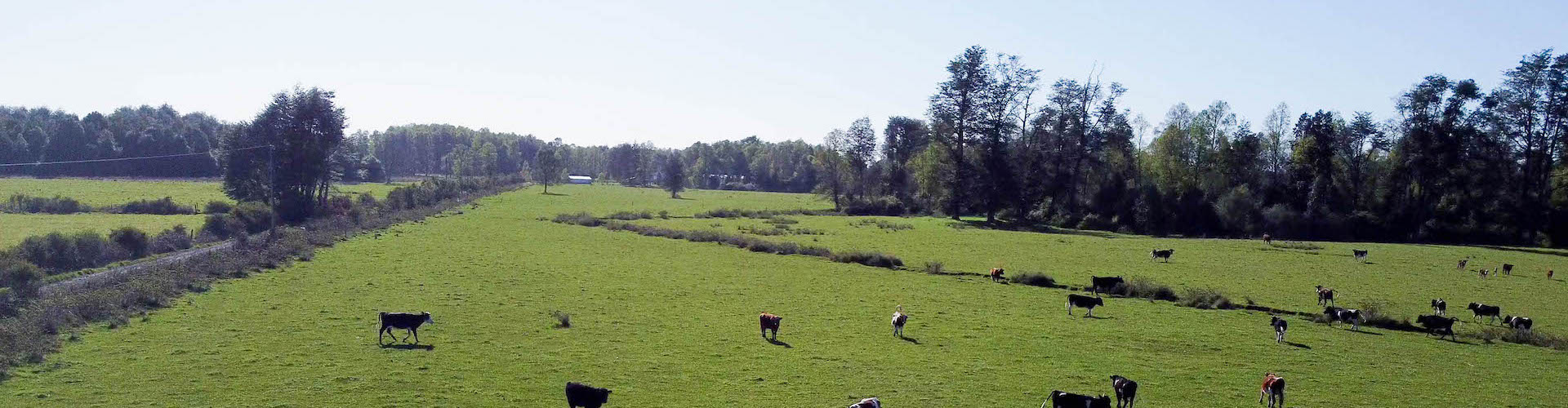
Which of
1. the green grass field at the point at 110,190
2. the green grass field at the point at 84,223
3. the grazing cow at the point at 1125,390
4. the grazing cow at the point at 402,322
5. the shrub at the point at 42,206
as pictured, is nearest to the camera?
the grazing cow at the point at 1125,390

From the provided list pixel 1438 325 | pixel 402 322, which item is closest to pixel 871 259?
pixel 1438 325

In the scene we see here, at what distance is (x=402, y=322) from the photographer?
2272 centimetres

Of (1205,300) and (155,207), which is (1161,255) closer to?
(1205,300)

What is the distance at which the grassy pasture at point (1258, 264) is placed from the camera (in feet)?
115

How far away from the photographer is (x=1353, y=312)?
93.3 feet

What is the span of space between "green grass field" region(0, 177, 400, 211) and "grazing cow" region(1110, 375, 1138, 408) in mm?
80617

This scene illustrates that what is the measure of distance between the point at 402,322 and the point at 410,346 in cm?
97

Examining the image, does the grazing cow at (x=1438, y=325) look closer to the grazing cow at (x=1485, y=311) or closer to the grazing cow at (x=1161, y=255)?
the grazing cow at (x=1485, y=311)

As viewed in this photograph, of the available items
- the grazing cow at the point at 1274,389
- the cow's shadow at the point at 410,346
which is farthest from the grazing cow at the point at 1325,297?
the cow's shadow at the point at 410,346

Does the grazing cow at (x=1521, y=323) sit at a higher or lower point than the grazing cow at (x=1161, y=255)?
lower

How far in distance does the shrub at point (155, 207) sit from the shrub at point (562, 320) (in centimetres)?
6222

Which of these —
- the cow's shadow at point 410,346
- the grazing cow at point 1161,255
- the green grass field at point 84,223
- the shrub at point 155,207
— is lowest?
the green grass field at point 84,223

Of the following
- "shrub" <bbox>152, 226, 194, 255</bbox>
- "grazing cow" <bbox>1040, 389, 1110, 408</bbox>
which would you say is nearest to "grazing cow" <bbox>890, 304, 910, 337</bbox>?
"grazing cow" <bbox>1040, 389, 1110, 408</bbox>

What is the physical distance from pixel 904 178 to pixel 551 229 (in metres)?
60.2
